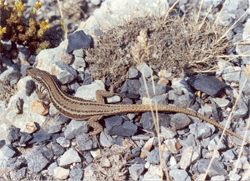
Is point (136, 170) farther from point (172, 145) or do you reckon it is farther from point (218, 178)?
point (218, 178)

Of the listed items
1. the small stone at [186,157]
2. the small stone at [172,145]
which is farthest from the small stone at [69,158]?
the small stone at [186,157]

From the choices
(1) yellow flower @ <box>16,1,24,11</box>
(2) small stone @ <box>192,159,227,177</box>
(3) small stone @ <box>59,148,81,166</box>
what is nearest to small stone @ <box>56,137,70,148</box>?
(3) small stone @ <box>59,148,81,166</box>

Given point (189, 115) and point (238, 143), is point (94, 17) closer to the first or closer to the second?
point (189, 115)

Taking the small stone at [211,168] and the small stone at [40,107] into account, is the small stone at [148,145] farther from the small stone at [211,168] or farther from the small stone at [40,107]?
the small stone at [40,107]

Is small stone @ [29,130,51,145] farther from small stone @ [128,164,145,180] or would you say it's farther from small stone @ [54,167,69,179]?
small stone @ [128,164,145,180]

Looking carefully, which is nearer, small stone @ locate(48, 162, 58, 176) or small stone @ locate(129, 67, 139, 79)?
small stone @ locate(48, 162, 58, 176)
